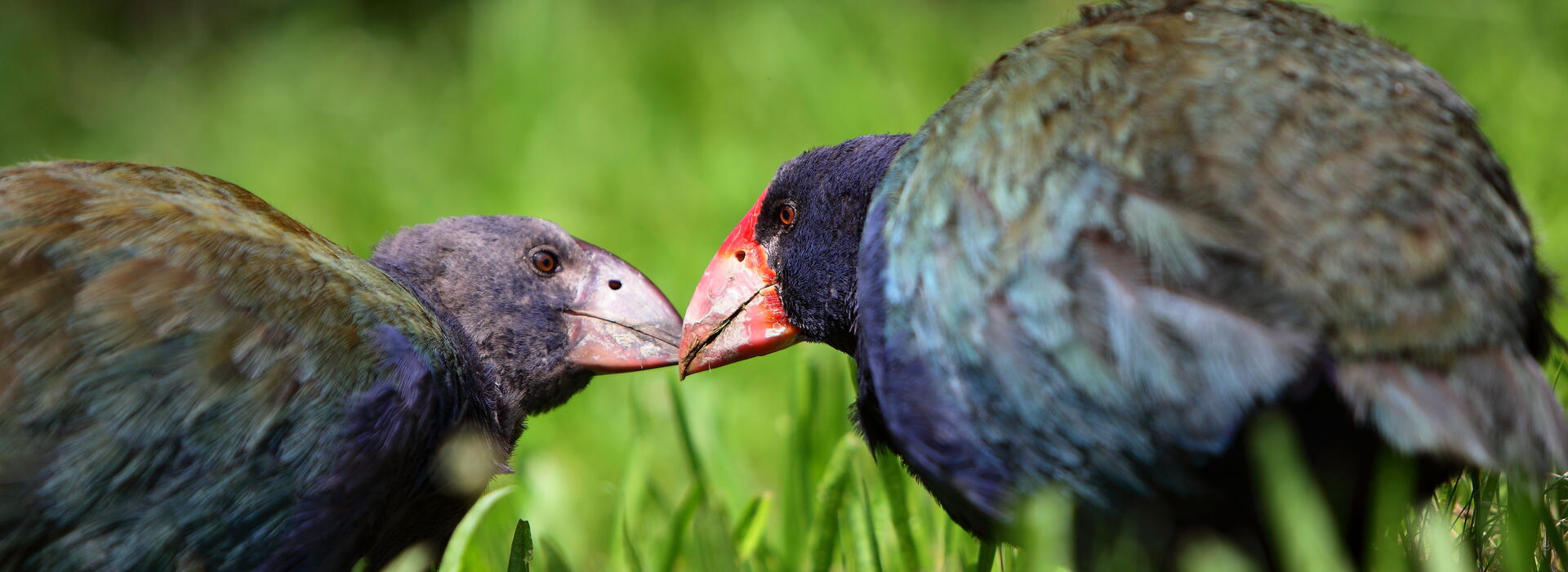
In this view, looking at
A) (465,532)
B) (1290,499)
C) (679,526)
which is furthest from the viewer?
(679,526)

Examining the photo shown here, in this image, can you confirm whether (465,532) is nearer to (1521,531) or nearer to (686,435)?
(686,435)

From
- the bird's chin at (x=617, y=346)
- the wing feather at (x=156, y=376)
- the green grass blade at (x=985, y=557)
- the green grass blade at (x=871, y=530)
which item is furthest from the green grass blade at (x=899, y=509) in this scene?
the wing feather at (x=156, y=376)

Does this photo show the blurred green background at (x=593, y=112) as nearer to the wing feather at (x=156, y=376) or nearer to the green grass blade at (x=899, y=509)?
the green grass blade at (x=899, y=509)

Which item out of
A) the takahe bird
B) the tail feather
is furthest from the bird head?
the tail feather

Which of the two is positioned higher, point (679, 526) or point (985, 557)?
point (985, 557)

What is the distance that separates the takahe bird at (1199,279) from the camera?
5.13 feet

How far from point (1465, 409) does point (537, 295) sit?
5.88 feet

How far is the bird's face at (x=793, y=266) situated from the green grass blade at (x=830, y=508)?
0.74 feet

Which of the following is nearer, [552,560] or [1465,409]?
[1465,409]

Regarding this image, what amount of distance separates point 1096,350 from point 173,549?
4.27ft

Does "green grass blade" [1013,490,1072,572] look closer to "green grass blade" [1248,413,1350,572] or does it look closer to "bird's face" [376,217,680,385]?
"green grass blade" [1248,413,1350,572]

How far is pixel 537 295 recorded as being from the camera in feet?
9.05

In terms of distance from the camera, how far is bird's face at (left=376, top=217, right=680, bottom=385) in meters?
2.70

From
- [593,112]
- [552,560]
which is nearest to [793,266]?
[552,560]
